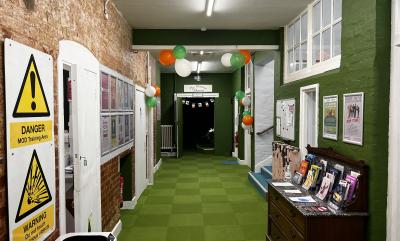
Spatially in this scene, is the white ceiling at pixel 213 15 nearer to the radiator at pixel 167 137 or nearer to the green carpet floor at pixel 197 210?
the green carpet floor at pixel 197 210

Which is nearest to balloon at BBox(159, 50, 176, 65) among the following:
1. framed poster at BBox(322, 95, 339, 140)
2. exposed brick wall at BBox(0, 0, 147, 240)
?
exposed brick wall at BBox(0, 0, 147, 240)

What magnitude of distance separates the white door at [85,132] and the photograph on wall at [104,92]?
22cm

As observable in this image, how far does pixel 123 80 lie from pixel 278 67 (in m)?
2.72

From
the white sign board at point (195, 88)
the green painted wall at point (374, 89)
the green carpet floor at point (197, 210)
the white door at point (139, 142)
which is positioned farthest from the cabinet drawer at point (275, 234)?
the white sign board at point (195, 88)

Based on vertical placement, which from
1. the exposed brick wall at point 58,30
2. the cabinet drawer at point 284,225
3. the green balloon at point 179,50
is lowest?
the cabinet drawer at point 284,225

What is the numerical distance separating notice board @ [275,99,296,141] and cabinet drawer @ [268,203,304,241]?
4.79 ft

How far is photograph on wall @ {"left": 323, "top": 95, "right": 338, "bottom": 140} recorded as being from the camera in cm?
359

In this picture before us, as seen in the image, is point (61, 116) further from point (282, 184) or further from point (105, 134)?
point (282, 184)

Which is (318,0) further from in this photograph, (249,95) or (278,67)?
(249,95)

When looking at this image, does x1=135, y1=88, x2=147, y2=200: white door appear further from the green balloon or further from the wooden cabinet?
the wooden cabinet

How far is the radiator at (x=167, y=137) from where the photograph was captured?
12.7 meters

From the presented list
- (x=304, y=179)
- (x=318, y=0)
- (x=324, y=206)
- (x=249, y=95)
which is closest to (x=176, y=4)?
(x=318, y=0)

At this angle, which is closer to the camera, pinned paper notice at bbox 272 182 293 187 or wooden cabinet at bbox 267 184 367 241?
wooden cabinet at bbox 267 184 367 241

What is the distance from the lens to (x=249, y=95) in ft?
31.0
